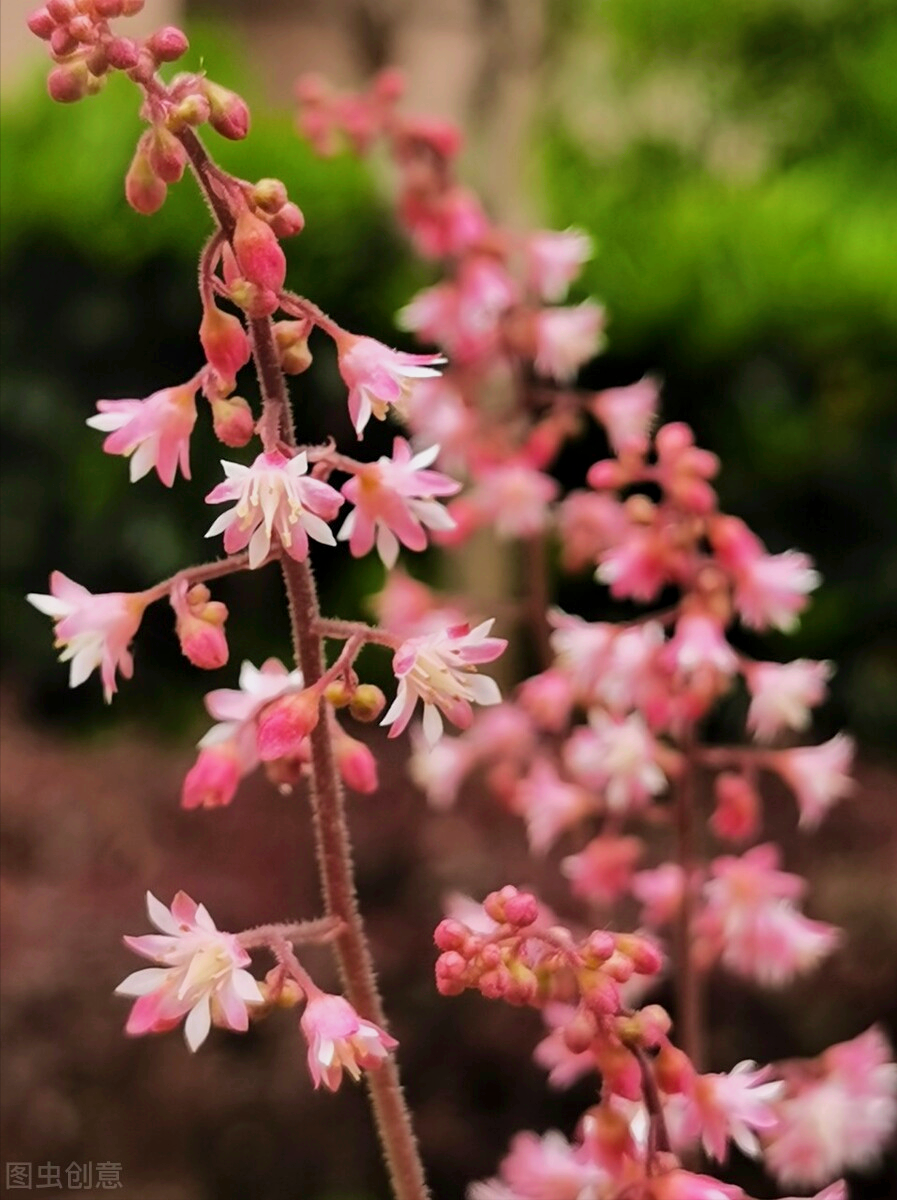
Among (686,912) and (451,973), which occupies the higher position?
(686,912)

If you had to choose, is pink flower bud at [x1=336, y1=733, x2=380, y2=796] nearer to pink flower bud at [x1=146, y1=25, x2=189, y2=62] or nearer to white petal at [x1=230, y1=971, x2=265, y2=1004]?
white petal at [x1=230, y1=971, x2=265, y2=1004]

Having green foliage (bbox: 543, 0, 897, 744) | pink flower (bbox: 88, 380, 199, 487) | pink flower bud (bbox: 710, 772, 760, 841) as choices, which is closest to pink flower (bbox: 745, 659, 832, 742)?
pink flower bud (bbox: 710, 772, 760, 841)

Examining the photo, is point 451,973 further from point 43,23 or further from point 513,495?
point 513,495

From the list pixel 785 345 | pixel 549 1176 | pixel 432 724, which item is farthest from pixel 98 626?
pixel 785 345

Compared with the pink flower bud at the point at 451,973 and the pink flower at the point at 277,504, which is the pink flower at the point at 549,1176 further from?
the pink flower at the point at 277,504

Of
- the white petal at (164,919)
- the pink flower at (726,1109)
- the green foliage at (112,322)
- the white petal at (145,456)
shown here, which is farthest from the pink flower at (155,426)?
the green foliage at (112,322)

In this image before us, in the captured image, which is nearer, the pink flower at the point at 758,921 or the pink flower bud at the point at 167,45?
the pink flower bud at the point at 167,45

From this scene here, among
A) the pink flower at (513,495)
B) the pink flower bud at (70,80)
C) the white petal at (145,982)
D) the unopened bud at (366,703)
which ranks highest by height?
the pink flower at (513,495)
